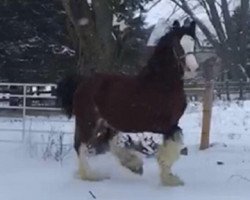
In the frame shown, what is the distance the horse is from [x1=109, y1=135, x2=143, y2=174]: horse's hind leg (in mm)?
15

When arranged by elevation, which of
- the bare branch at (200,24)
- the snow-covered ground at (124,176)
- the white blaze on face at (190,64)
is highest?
the bare branch at (200,24)

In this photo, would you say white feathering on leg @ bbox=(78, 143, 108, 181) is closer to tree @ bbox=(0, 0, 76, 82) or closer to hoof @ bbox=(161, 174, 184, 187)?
hoof @ bbox=(161, 174, 184, 187)

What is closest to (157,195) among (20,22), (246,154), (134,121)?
(134,121)

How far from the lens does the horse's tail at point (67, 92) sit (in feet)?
27.5

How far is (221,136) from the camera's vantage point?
12.2m

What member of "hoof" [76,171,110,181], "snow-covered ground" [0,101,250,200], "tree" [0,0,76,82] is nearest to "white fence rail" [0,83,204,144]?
"snow-covered ground" [0,101,250,200]

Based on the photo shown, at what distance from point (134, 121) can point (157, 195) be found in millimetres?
1036

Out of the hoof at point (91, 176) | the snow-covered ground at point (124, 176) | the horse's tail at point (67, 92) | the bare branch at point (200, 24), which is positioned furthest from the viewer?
the bare branch at point (200, 24)

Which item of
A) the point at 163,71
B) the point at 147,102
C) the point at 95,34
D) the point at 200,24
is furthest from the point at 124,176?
the point at 200,24

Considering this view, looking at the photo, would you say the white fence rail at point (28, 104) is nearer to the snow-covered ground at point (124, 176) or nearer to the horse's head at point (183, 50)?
the snow-covered ground at point (124, 176)

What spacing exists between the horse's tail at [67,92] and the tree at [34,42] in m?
13.8

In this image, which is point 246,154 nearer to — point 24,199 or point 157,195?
point 157,195

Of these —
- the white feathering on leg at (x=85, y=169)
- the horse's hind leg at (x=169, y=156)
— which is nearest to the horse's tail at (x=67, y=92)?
the white feathering on leg at (x=85, y=169)

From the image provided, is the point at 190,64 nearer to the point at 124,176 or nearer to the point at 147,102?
the point at 147,102
